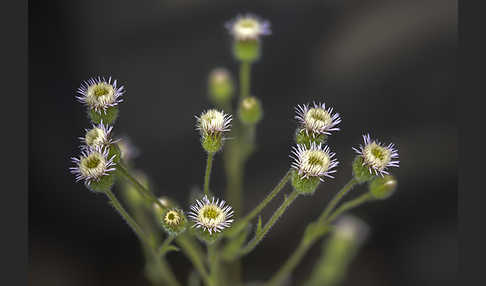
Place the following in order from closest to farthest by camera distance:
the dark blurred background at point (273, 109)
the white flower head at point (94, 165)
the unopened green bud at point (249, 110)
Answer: the white flower head at point (94, 165) < the unopened green bud at point (249, 110) < the dark blurred background at point (273, 109)

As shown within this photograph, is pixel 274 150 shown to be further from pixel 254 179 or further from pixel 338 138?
pixel 338 138

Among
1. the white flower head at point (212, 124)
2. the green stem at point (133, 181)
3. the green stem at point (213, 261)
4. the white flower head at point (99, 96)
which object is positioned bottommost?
the green stem at point (213, 261)

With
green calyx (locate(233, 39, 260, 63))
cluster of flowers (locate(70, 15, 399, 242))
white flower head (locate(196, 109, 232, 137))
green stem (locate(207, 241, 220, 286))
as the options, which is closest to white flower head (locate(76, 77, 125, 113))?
cluster of flowers (locate(70, 15, 399, 242))

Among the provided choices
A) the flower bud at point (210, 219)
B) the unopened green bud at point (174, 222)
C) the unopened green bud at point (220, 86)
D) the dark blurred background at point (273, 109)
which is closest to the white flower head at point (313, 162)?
the flower bud at point (210, 219)

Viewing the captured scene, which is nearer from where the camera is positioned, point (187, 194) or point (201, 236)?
point (201, 236)

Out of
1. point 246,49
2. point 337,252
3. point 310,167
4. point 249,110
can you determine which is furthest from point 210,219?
point 337,252

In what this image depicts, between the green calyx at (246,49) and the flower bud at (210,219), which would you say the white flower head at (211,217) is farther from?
the green calyx at (246,49)

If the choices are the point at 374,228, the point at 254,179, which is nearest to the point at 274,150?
the point at 254,179

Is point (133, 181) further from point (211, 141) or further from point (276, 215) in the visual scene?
point (276, 215)
